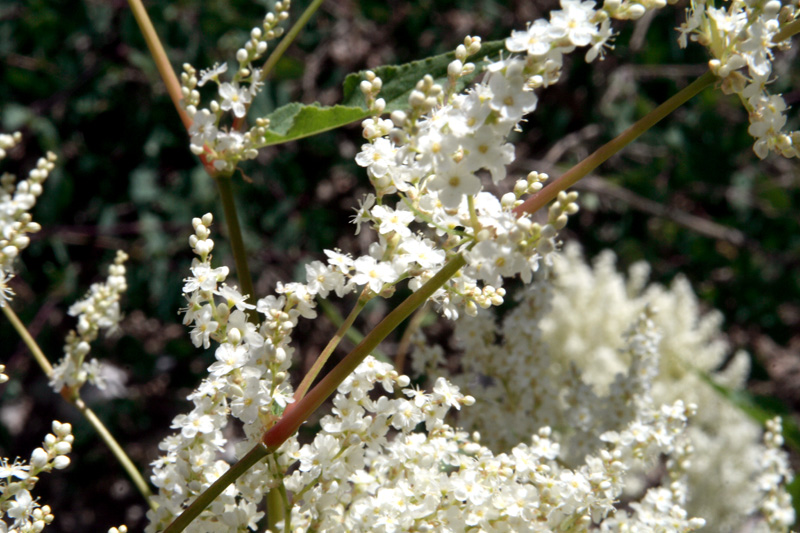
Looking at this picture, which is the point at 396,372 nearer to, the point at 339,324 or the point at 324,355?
the point at 324,355

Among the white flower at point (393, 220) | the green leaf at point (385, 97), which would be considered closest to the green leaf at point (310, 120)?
the green leaf at point (385, 97)

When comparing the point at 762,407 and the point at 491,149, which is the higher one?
the point at 762,407

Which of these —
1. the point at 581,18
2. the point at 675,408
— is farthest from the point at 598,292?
the point at 581,18

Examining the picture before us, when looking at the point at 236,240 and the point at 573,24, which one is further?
the point at 236,240

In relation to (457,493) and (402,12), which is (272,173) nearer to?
(402,12)

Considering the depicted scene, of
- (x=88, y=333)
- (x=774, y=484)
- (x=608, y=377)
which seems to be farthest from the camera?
(x=608, y=377)

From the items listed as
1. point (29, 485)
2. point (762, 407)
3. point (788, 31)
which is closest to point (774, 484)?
point (762, 407)

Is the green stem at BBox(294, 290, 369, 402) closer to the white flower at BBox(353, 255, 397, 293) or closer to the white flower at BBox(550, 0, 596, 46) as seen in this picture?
the white flower at BBox(353, 255, 397, 293)

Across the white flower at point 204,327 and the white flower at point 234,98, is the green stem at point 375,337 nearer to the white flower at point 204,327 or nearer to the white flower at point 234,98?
the white flower at point 204,327
